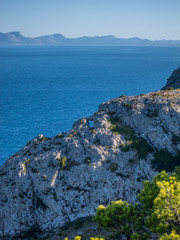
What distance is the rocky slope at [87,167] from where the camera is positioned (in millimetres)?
36906

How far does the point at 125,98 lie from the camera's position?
1960 inches

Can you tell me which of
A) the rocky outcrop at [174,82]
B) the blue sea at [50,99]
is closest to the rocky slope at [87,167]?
the rocky outcrop at [174,82]

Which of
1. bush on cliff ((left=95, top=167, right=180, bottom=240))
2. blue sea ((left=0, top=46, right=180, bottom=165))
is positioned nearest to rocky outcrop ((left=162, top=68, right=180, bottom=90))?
blue sea ((left=0, top=46, right=180, bottom=165))

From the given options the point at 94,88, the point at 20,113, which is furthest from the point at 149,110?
the point at 94,88

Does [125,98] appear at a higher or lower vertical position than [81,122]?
higher

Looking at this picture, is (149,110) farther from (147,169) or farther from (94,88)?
(94,88)

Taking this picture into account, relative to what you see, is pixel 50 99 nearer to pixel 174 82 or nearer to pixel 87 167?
pixel 174 82

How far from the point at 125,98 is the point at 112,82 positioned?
12188cm

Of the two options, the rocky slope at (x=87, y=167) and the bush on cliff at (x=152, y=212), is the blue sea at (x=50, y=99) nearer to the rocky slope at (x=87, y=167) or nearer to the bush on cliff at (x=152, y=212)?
the rocky slope at (x=87, y=167)

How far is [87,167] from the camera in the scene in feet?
128

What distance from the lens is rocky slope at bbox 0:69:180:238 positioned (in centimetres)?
3691

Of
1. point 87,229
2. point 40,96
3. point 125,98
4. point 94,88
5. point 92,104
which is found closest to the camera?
point 87,229

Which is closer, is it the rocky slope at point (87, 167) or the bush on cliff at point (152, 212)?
the bush on cliff at point (152, 212)

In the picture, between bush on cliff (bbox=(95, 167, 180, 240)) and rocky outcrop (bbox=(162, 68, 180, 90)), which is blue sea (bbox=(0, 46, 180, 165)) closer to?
rocky outcrop (bbox=(162, 68, 180, 90))
